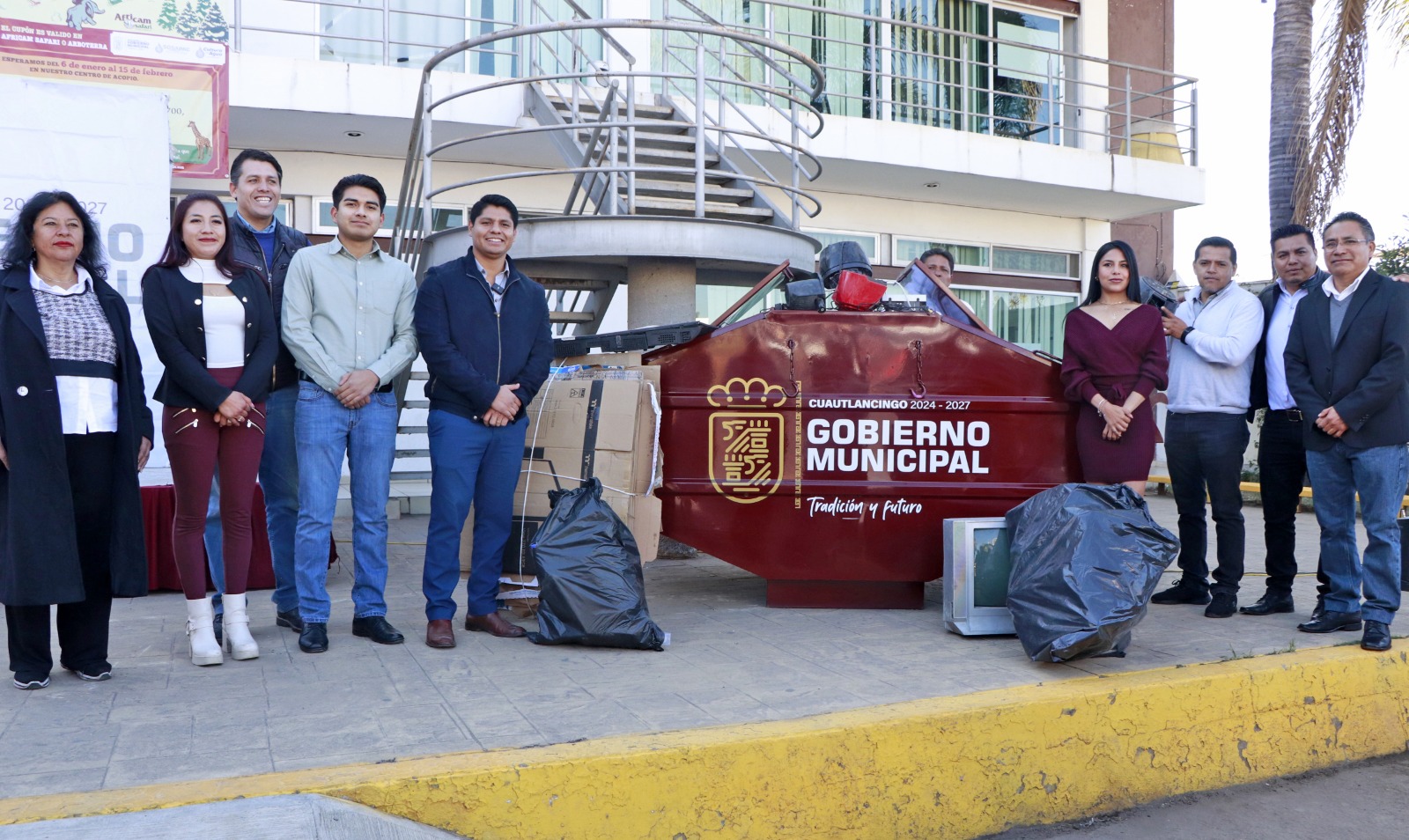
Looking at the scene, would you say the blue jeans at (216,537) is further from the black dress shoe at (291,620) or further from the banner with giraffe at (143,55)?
the banner with giraffe at (143,55)

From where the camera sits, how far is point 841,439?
17.6 feet

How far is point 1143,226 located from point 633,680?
14.7 m

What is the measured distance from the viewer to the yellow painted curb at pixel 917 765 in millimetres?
2994

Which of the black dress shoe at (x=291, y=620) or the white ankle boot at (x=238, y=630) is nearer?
the white ankle boot at (x=238, y=630)

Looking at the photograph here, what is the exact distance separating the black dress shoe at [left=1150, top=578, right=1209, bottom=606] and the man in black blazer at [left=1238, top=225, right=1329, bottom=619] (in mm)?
247

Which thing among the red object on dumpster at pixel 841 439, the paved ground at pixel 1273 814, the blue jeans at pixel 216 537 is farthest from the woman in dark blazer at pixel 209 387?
the paved ground at pixel 1273 814

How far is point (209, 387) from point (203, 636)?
3.29 feet

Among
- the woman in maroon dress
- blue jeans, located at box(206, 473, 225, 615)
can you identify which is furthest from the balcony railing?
blue jeans, located at box(206, 473, 225, 615)

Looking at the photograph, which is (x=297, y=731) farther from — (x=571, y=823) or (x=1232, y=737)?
(x=1232, y=737)

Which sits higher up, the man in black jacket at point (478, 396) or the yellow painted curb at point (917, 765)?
the man in black jacket at point (478, 396)

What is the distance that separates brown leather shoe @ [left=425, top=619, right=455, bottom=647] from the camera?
455 centimetres

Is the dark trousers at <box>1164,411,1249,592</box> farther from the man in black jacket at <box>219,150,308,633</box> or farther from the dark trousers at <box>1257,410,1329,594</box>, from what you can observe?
the man in black jacket at <box>219,150,308,633</box>

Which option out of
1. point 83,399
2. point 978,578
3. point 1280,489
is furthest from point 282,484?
point 1280,489

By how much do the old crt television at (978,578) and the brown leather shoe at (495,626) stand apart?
1.95 metres
